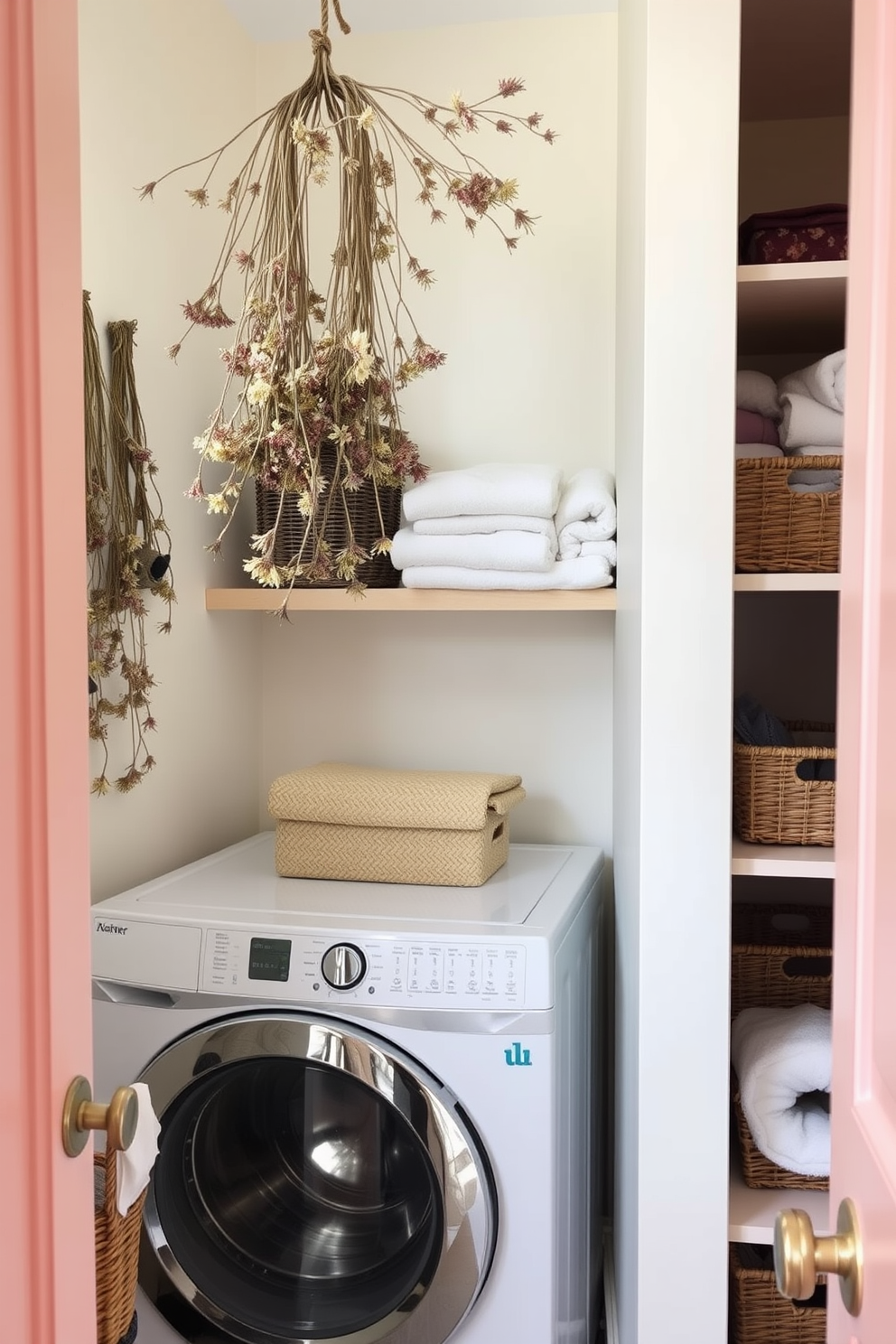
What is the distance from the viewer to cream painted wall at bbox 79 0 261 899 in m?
1.82

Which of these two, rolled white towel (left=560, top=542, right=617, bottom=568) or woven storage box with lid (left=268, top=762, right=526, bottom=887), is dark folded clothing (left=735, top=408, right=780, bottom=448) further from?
woven storage box with lid (left=268, top=762, right=526, bottom=887)

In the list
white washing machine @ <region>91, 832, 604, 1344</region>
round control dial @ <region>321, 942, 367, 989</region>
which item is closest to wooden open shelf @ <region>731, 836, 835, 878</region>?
white washing machine @ <region>91, 832, 604, 1344</region>

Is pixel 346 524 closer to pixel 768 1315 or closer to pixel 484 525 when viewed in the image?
pixel 484 525

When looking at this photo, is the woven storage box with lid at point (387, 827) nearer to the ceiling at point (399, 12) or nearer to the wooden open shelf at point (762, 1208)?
the wooden open shelf at point (762, 1208)

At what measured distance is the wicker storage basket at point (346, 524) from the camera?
1999mm

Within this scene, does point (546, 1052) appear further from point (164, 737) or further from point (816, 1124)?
point (164, 737)

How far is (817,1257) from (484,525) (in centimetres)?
142

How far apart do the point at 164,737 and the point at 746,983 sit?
1096 millimetres

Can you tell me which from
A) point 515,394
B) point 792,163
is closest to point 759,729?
point 515,394

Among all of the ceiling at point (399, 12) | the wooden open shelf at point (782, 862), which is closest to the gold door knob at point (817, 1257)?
the wooden open shelf at point (782, 862)

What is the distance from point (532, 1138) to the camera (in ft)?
5.08

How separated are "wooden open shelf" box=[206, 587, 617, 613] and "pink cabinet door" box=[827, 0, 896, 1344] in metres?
1.22

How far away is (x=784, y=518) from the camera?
1.54 metres

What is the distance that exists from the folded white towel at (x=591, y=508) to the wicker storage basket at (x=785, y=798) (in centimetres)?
57
